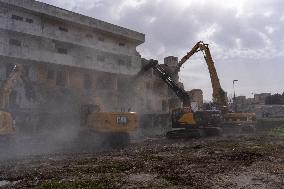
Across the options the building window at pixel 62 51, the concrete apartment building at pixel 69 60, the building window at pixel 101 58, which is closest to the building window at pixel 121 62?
the concrete apartment building at pixel 69 60

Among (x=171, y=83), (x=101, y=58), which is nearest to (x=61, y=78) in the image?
(x=101, y=58)

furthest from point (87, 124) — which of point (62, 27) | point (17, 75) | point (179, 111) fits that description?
point (62, 27)

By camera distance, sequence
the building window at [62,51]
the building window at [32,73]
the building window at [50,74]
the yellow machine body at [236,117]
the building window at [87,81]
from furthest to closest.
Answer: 1. the building window at [87,81]
2. the building window at [62,51]
3. the building window at [50,74]
4. the building window at [32,73]
5. the yellow machine body at [236,117]

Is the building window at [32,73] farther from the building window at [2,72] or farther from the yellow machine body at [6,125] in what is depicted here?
the yellow machine body at [6,125]

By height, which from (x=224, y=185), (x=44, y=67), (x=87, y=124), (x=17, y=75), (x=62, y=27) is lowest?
(x=224, y=185)

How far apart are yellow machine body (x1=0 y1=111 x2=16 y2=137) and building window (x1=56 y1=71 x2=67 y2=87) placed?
20470 mm

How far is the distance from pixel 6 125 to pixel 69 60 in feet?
71.2

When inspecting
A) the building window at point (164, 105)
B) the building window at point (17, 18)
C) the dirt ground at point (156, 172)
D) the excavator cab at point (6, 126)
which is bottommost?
the dirt ground at point (156, 172)

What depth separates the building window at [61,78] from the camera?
3795 cm

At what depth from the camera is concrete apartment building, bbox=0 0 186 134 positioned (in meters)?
33.0

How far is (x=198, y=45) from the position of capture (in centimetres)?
3366

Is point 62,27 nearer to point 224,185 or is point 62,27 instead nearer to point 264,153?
point 264,153

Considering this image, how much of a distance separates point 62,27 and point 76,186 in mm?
31953

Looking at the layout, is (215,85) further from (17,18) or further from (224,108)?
(17,18)
